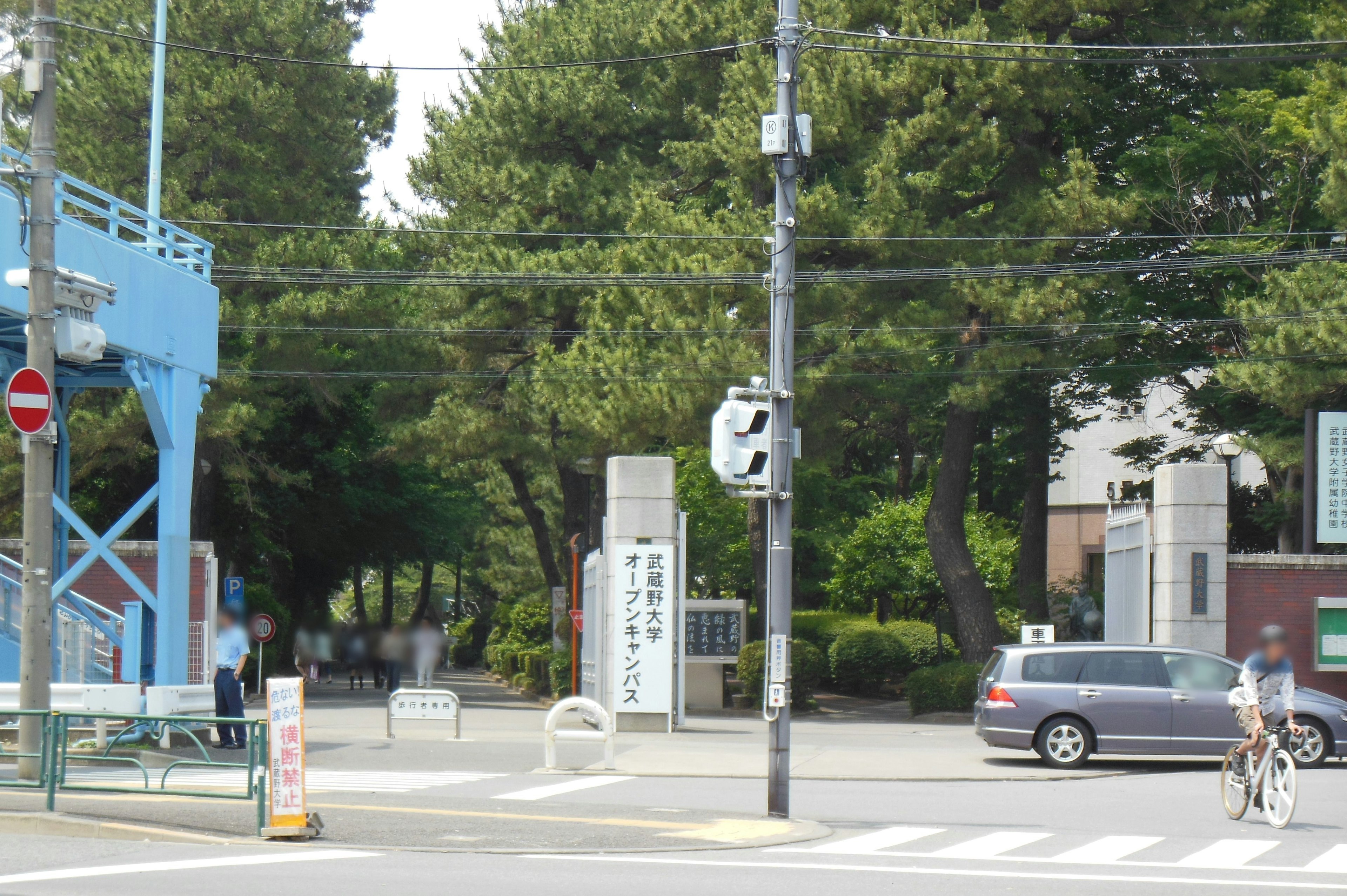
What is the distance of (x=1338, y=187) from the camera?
76.8ft

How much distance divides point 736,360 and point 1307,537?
10.5 metres

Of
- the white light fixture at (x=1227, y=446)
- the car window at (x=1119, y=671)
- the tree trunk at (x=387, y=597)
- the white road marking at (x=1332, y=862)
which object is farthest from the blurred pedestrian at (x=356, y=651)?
the white road marking at (x=1332, y=862)

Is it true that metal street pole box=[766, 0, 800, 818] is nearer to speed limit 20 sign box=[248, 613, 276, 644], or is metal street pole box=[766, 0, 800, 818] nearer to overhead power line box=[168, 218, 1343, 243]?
overhead power line box=[168, 218, 1343, 243]

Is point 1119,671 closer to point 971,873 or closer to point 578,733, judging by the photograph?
point 578,733

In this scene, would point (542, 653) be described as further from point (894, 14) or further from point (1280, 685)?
point (1280, 685)

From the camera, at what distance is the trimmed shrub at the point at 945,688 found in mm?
27625

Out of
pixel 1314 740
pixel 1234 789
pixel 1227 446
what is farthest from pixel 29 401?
pixel 1227 446

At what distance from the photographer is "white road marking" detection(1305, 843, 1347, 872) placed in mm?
11297

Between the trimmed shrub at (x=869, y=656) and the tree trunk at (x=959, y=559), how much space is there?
3.95 meters

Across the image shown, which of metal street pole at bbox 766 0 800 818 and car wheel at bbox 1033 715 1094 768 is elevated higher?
metal street pole at bbox 766 0 800 818

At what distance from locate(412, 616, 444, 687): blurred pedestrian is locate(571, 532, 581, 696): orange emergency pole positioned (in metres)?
3.86

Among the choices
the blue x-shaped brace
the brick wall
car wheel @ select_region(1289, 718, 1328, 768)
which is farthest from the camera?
the brick wall

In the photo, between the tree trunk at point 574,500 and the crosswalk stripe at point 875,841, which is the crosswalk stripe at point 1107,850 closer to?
the crosswalk stripe at point 875,841

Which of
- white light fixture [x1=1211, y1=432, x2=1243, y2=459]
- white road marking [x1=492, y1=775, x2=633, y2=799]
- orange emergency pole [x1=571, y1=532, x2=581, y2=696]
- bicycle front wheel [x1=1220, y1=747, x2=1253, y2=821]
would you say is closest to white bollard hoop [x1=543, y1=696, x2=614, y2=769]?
white road marking [x1=492, y1=775, x2=633, y2=799]
